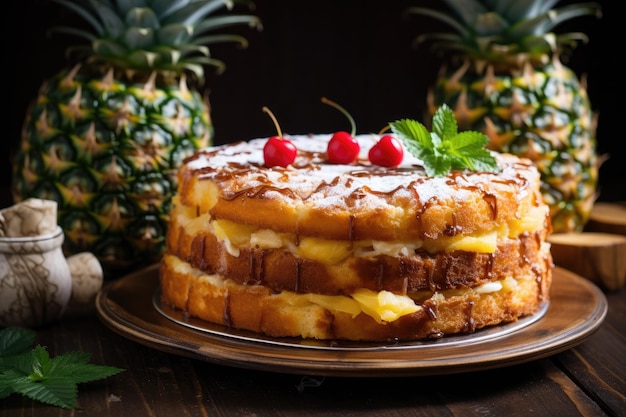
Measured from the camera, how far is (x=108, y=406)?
239 cm

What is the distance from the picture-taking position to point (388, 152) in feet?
9.87

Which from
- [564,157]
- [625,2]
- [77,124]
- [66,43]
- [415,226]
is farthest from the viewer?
[625,2]

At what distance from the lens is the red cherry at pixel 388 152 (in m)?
3.01

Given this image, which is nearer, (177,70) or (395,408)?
(395,408)

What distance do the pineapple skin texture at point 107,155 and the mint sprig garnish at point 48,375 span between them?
110 cm

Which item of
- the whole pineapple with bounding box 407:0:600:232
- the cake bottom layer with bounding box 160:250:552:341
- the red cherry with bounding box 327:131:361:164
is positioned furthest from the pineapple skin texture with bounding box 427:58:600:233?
the cake bottom layer with bounding box 160:250:552:341

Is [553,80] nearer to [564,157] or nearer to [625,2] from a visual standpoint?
[564,157]

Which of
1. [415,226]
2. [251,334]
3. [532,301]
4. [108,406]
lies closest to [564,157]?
[532,301]

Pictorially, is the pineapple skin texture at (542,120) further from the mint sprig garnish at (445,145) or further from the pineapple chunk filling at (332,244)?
the pineapple chunk filling at (332,244)

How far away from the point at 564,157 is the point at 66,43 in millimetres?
2576

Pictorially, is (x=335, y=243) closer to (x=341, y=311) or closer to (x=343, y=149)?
(x=341, y=311)

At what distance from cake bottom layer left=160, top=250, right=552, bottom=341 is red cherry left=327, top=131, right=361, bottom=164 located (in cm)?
62

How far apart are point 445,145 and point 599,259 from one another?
108cm

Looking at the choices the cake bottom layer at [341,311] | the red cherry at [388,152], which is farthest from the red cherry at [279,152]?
the cake bottom layer at [341,311]
